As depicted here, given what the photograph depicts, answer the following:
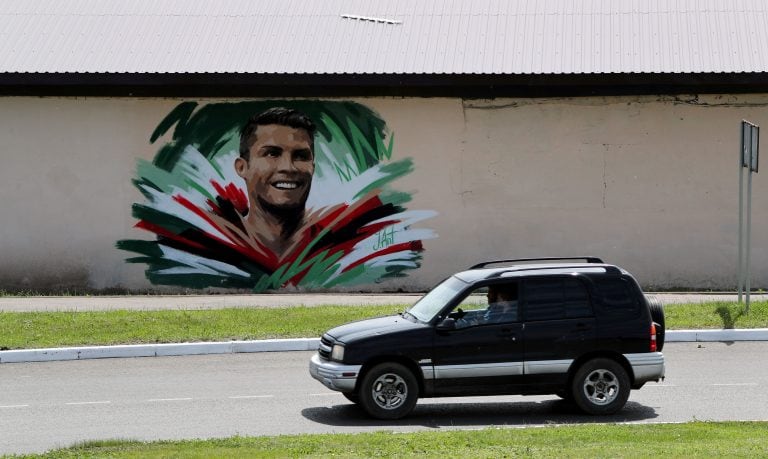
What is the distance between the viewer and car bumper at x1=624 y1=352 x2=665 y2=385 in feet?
38.3

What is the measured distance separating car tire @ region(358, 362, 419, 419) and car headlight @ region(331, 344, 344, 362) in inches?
13.0

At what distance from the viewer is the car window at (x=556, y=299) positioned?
11.8 m

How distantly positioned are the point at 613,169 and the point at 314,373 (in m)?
11.1

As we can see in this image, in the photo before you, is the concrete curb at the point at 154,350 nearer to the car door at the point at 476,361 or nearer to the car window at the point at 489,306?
the car window at the point at 489,306

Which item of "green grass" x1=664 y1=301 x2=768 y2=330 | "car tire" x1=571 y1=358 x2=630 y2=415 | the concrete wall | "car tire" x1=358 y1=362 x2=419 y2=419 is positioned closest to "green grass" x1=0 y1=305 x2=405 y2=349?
the concrete wall

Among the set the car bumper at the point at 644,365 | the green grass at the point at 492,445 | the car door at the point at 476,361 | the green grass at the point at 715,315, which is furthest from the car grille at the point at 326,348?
the green grass at the point at 715,315

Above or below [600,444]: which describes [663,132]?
above
